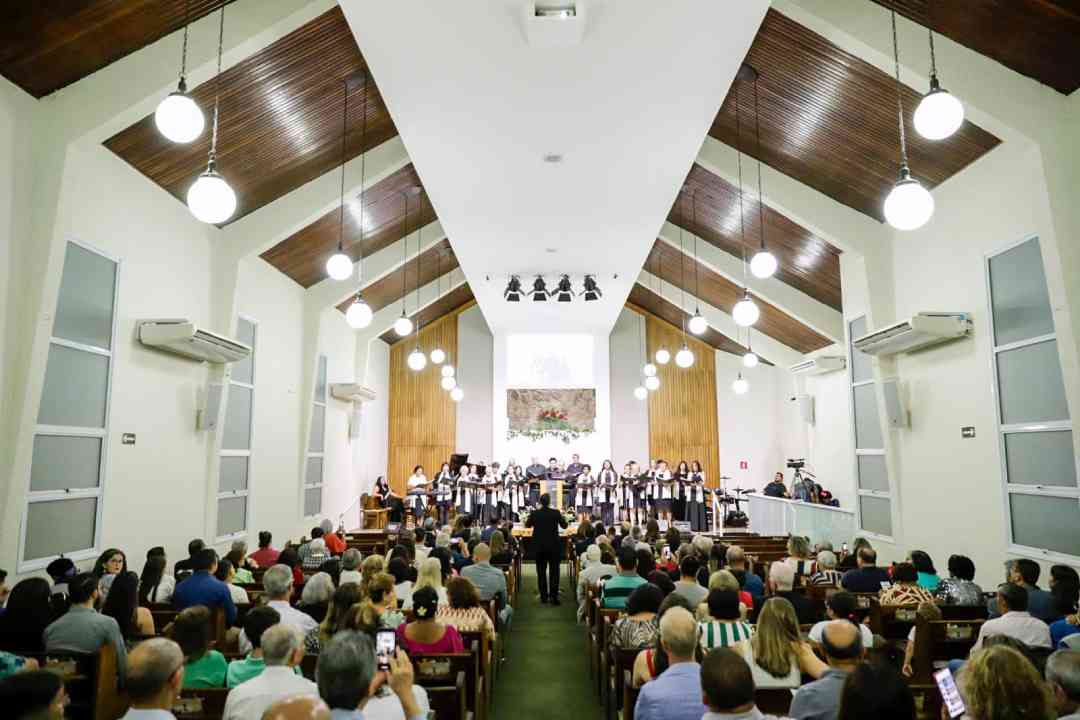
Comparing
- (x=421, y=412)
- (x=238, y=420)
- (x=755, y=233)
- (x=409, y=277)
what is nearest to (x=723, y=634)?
(x=238, y=420)

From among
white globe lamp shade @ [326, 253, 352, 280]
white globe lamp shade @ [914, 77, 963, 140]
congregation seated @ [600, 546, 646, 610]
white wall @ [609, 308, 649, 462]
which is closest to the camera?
white globe lamp shade @ [914, 77, 963, 140]

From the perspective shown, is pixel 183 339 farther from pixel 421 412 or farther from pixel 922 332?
pixel 421 412

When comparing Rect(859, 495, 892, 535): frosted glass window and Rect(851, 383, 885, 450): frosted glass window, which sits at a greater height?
Rect(851, 383, 885, 450): frosted glass window

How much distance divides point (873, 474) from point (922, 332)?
2735 mm

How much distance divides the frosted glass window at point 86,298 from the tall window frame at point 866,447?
855cm

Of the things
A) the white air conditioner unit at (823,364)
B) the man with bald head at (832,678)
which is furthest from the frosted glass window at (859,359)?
the man with bald head at (832,678)

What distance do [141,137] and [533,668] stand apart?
5.96 m

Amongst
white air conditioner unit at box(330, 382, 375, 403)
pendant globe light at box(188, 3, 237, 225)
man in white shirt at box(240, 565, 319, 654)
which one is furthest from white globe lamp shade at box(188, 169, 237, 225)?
white air conditioner unit at box(330, 382, 375, 403)

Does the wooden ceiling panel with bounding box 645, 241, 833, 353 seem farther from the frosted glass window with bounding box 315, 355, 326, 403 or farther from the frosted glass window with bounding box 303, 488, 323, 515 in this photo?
the frosted glass window with bounding box 303, 488, 323, 515

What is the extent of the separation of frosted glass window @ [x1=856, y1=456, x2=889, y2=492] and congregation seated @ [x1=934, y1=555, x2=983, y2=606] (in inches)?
144

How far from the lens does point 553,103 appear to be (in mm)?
6320

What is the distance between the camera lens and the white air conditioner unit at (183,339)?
6965 millimetres

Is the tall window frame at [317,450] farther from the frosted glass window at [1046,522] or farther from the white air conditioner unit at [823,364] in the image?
the frosted glass window at [1046,522]

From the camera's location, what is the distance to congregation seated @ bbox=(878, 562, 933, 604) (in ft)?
15.7
